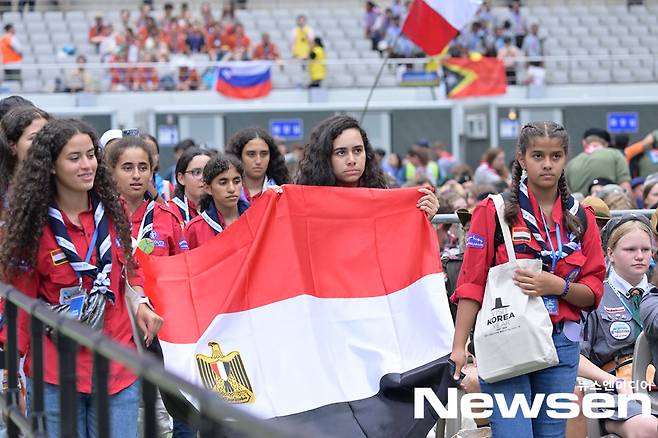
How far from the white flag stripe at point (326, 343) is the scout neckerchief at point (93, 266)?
0.58 metres

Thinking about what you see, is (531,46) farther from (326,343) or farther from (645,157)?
(326,343)

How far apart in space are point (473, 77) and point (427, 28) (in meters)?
11.3

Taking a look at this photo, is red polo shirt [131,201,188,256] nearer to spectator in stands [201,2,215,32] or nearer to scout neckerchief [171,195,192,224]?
scout neckerchief [171,195,192,224]

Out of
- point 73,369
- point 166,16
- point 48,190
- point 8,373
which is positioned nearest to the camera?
point 73,369

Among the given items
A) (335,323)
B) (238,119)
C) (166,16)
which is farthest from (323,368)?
(166,16)

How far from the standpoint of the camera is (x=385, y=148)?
2192cm

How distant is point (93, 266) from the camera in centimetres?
522

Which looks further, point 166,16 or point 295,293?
A: point 166,16

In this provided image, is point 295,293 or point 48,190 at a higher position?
point 48,190

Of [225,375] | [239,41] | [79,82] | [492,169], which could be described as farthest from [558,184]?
[239,41]

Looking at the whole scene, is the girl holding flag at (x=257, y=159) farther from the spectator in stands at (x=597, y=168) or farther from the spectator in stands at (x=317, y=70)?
the spectator in stands at (x=317, y=70)

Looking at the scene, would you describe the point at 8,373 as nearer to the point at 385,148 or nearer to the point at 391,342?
the point at 391,342

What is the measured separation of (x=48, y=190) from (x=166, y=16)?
25.7 metres

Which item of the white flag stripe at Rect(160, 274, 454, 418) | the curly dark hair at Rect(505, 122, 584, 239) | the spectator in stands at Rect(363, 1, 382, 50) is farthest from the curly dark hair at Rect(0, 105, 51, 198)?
the spectator in stands at Rect(363, 1, 382, 50)
